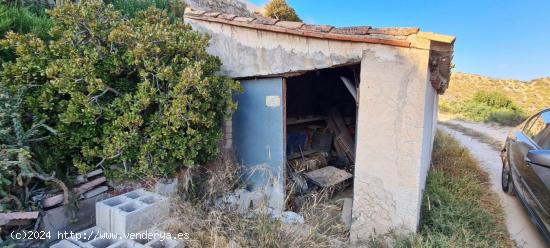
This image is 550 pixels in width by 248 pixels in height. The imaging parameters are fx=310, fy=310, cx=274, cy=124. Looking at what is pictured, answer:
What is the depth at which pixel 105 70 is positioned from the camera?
158 inches

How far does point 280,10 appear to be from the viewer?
50.4ft

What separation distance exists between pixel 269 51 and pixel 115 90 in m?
2.25

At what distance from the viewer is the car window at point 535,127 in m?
5.00

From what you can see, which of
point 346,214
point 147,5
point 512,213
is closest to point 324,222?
point 346,214

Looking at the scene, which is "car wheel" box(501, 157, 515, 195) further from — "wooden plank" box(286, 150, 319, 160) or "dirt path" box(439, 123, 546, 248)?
"wooden plank" box(286, 150, 319, 160)

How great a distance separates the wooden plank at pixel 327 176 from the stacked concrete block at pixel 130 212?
309 cm

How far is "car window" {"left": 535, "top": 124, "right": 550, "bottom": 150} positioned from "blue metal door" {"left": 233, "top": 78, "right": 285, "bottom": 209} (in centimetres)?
380

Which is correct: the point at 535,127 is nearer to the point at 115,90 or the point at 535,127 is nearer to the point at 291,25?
the point at 291,25

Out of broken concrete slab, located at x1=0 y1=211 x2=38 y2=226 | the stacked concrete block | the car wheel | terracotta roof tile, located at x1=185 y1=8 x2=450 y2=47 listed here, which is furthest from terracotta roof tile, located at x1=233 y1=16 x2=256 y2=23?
the car wheel

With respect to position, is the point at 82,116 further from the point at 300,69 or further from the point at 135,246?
the point at 300,69

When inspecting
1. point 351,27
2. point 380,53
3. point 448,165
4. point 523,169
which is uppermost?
point 351,27

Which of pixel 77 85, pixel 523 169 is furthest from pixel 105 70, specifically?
pixel 523 169

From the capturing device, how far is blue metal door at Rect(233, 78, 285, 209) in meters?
5.05

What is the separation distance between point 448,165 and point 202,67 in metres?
5.86
